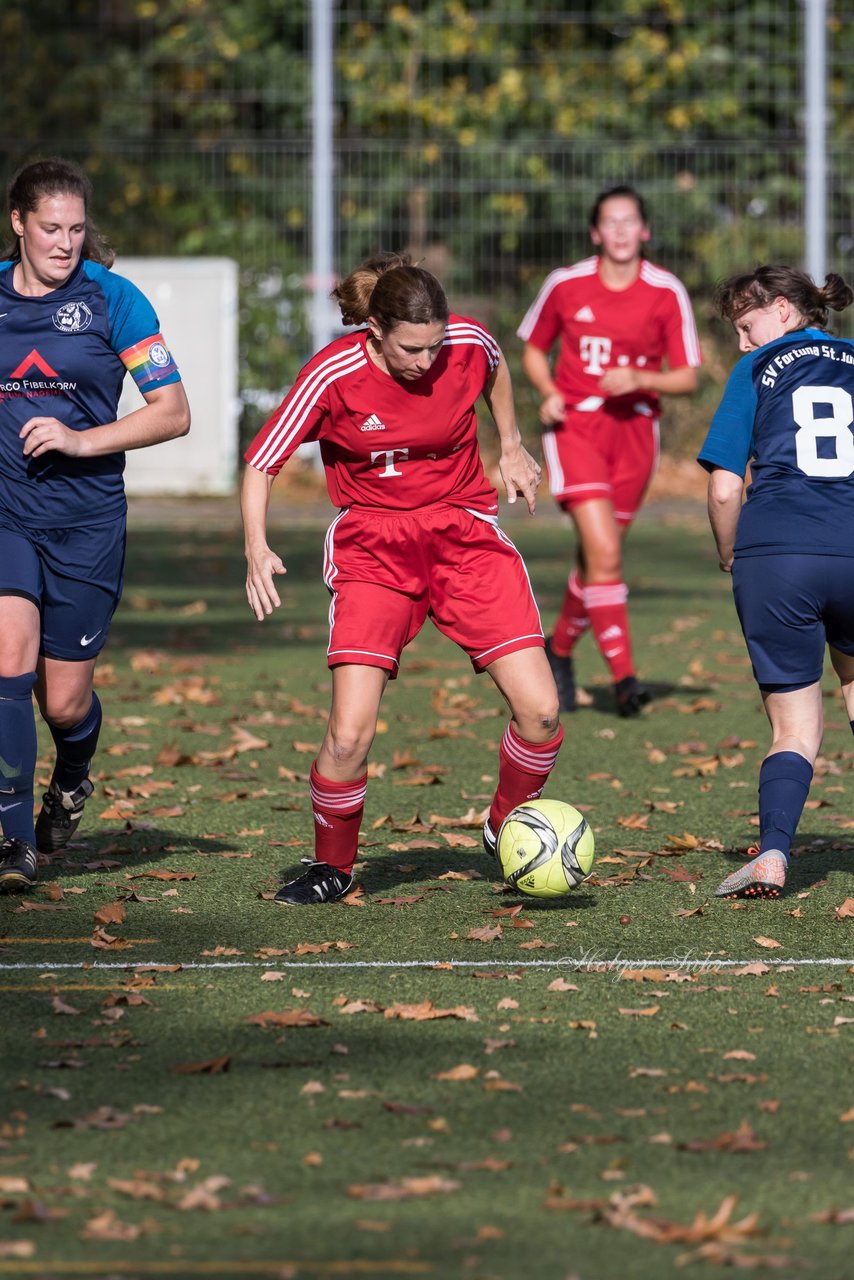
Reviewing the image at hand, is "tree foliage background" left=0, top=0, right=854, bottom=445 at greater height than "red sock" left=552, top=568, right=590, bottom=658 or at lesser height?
greater

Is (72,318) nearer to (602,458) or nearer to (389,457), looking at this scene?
(389,457)

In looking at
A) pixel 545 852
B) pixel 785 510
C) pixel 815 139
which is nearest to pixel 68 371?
pixel 545 852

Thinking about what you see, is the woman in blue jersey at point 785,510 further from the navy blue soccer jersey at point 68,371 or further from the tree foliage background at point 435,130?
the tree foliage background at point 435,130

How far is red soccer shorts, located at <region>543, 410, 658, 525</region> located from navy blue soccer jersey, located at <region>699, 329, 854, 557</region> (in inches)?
159

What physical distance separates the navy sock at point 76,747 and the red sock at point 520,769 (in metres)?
1.38

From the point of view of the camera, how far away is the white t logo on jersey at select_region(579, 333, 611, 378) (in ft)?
34.2

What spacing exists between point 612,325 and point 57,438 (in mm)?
4752

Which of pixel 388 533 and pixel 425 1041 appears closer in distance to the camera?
pixel 425 1041

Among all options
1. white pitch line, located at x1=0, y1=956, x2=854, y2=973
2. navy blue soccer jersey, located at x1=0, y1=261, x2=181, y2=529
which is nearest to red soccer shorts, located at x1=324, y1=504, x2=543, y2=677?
navy blue soccer jersey, located at x1=0, y1=261, x2=181, y2=529

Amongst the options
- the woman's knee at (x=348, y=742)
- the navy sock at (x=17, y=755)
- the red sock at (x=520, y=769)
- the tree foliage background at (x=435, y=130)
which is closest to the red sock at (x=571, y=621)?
the red sock at (x=520, y=769)

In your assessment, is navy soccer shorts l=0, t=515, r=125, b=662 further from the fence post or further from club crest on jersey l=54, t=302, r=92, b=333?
the fence post

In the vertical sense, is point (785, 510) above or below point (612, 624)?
above

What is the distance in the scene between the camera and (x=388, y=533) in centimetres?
640

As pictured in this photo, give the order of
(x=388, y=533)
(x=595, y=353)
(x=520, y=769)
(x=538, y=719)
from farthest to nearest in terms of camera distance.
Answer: (x=595, y=353) < (x=520, y=769) < (x=538, y=719) < (x=388, y=533)
